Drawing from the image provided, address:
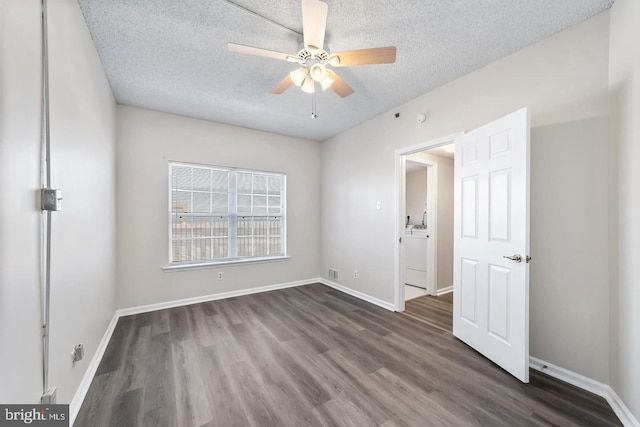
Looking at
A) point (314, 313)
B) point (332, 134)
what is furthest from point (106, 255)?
point (332, 134)

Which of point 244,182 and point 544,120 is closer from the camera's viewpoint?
point 544,120

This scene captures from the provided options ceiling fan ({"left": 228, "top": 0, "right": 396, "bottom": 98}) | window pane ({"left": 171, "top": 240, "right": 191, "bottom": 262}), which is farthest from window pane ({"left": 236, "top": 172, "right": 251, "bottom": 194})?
ceiling fan ({"left": 228, "top": 0, "right": 396, "bottom": 98})

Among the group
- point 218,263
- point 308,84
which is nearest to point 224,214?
point 218,263

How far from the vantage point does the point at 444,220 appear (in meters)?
4.39

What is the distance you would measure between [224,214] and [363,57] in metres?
3.18

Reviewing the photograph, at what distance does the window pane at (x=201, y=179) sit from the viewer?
3.87 metres

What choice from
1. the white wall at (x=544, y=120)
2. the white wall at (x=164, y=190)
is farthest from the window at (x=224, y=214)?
the white wall at (x=544, y=120)

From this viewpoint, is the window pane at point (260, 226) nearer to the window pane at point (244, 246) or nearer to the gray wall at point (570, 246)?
the window pane at point (244, 246)

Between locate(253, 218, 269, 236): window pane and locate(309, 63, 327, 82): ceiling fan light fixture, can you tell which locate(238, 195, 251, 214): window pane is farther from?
locate(309, 63, 327, 82): ceiling fan light fixture

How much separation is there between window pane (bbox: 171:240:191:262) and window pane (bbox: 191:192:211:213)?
0.52 metres

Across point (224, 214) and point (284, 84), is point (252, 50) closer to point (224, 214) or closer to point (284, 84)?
point (284, 84)

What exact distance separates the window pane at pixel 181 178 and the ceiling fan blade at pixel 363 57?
2.90 meters

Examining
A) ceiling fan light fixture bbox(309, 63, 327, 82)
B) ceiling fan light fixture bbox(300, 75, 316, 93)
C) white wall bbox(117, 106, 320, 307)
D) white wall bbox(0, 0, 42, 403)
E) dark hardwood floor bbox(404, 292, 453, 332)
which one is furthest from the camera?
white wall bbox(117, 106, 320, 307)

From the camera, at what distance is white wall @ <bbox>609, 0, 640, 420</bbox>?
5.04 feet
